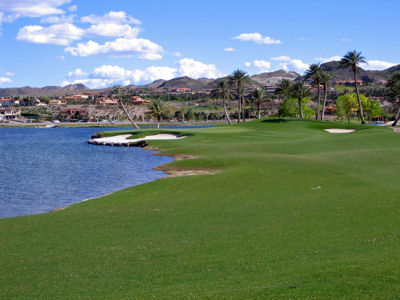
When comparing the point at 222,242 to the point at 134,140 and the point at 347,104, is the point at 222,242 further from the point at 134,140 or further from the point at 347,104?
the point at 347,104

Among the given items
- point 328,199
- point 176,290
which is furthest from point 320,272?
point 328,199

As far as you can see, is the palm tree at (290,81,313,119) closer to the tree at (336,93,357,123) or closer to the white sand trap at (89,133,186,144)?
the tree at (336,93,357,123)

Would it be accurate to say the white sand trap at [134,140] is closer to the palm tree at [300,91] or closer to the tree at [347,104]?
the palm tree at [300,91]

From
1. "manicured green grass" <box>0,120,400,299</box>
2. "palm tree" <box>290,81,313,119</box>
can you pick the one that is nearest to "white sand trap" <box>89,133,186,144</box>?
"palm tree" <box>290,81,313,119</box>

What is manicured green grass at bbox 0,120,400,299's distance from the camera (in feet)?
33.6

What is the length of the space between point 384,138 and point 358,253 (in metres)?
45.4

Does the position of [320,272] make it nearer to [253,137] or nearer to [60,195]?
[60,195]

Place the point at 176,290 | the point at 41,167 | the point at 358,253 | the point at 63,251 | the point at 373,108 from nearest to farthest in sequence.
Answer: the point at 176,290 → the point at 358,253 → the point at 63,251 → the point at 41,167 → the point at 373,108

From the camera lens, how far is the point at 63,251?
1432 cm

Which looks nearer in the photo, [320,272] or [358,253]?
[320,272]

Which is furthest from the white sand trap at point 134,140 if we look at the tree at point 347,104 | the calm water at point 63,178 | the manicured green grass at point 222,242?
the tree at point 347,104

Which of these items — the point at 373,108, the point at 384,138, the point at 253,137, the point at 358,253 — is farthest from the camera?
the point at 373,108

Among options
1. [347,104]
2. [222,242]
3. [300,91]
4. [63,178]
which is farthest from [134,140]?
[347,104]

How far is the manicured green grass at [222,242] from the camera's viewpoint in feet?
33.6
